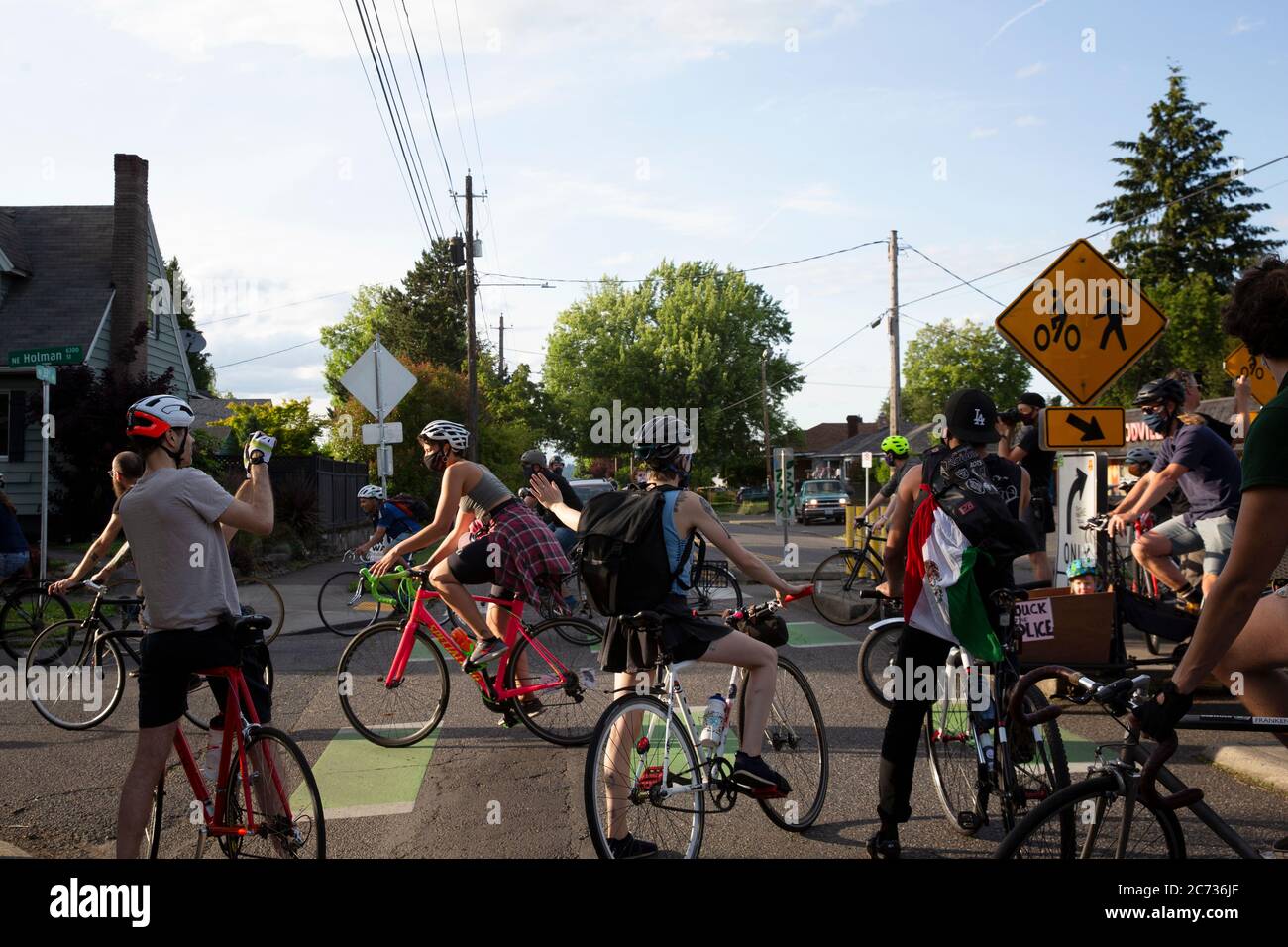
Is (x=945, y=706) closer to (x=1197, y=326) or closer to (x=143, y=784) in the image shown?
(x=143, y=784)

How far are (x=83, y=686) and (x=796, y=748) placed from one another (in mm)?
5034

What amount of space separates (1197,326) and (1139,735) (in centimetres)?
5423

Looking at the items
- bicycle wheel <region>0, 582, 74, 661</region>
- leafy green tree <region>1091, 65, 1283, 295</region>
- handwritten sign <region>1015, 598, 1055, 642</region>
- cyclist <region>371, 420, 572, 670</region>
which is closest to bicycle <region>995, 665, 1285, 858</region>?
handwritten sign <region>1015, 598, 1055, 642</region>

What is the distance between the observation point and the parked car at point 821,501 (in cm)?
4469

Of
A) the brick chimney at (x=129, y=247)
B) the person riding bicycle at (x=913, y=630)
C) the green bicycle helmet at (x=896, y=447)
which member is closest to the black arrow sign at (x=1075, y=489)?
the green bicycle helmet at (x=896, y=447)

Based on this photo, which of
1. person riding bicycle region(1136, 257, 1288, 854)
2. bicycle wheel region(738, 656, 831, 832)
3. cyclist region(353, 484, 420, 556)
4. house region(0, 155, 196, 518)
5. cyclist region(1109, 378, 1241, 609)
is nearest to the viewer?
person riding bicycle region(1136, 257, 1288, 854)

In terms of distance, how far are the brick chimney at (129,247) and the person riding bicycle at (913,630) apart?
23.2 metres

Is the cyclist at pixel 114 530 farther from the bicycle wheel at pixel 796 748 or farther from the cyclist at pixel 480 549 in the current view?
the bicycle wheel at pixel 796 748

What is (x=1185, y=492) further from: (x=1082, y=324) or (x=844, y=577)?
(x=844, y=577)

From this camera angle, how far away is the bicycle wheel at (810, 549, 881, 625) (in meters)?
12.3

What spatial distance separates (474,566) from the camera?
650cm

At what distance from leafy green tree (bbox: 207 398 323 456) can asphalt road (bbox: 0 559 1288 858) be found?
18.5 metres

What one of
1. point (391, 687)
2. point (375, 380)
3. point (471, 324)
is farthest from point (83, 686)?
point (471, 324)

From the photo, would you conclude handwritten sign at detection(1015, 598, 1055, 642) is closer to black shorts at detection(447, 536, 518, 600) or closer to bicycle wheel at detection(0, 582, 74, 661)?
black shorts at detection(447, 536, 518, 600)
